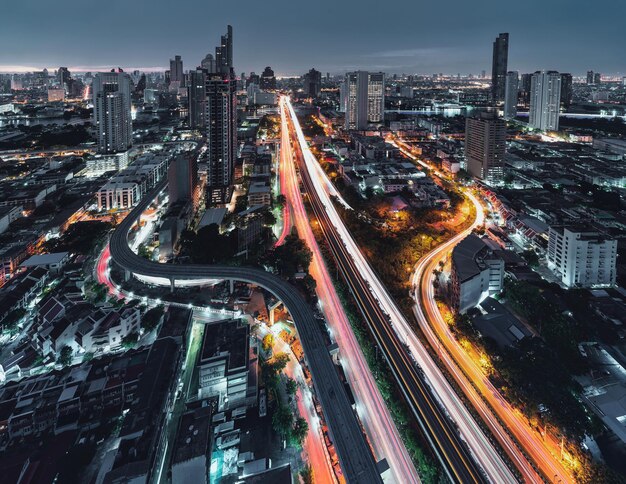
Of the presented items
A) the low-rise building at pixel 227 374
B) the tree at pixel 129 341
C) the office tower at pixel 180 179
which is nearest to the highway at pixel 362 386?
the low-rise building at pixel 227 374

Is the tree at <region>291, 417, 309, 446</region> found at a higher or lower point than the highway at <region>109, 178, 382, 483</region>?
lower

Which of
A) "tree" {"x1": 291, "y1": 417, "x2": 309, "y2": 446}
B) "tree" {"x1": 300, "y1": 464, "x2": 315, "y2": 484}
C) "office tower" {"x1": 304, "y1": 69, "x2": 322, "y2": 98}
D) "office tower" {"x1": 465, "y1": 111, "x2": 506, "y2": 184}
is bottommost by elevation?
"tree" {"x1": 300, "y1": 464, "x2": 315, "y2": 484}

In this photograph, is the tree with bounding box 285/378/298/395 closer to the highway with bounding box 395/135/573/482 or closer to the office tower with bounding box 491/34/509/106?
the highway with bounding box 395/135/573/482

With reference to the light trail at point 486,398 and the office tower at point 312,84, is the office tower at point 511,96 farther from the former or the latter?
the light trail at point 486,398

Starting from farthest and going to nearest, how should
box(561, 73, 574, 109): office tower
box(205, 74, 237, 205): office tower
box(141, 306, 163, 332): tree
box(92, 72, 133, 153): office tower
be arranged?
1. box(561, 73, 574, 109): office tower
2. box(92, 72, 133, 153): office tower
3. box(205, 74, 237, 205): office tower
4. box(141, 306, 163, 332): tree

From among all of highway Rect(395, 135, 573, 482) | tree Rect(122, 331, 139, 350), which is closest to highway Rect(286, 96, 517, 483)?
highway Rect(395, 135, 573, 482)

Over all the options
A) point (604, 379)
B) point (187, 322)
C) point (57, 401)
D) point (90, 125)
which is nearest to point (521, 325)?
point (604, 379)

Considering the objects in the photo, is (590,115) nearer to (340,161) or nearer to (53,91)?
(340,161)
